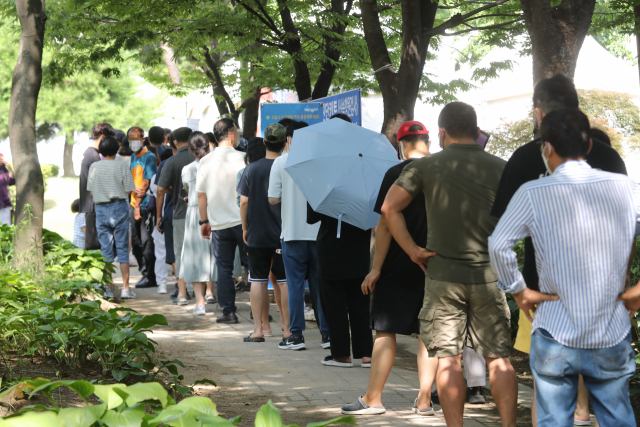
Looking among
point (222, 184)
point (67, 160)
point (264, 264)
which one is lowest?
point (264, 264)

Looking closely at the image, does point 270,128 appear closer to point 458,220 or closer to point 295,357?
point 295,357

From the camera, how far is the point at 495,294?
4070 mm

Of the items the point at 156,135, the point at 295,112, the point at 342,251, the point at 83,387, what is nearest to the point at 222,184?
the point at 342,251

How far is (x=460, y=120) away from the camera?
13.9ft

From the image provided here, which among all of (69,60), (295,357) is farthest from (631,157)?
(295,357)

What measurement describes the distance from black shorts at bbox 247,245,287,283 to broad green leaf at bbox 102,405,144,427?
4.55 meters

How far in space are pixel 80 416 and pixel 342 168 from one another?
10.9 feet

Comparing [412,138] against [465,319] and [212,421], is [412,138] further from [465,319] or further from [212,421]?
[212,421]

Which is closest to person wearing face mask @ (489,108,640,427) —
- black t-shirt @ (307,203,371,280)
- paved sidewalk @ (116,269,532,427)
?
paved sidewalk @ (116,269,532,427)

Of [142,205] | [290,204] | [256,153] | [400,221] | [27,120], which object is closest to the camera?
[400,221]

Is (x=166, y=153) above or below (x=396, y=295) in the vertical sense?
above

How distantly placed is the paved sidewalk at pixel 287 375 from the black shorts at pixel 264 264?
0.69m

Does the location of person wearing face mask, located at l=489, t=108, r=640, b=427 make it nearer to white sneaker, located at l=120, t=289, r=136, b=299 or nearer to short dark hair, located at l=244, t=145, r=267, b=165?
short dark hair, located at l=244, t=145, r=267, b=165

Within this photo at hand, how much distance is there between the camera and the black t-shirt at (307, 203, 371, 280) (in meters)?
6.08
